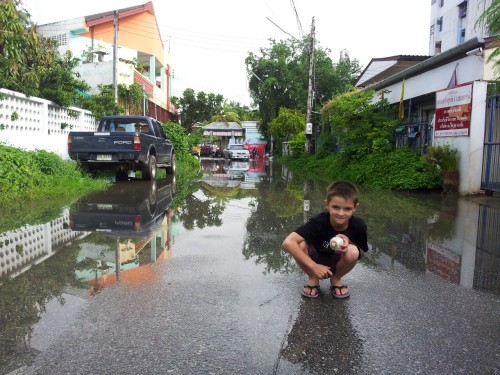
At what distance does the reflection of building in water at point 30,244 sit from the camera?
4.58 meters

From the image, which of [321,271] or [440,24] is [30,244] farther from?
[440,24]

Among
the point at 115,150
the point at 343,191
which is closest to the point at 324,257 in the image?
the point at 343,191

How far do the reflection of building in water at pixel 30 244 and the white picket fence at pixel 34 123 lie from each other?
5.34 metres

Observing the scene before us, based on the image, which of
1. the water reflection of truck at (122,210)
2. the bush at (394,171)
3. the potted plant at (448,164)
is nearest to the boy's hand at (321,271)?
the water reflection of truck at (122,210)

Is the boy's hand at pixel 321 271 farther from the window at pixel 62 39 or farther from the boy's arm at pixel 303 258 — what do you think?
the window at pixel 62 39

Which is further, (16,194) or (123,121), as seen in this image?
(123,121)

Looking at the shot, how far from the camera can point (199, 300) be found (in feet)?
12.0

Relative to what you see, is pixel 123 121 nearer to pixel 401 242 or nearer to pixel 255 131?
pixel 401 242

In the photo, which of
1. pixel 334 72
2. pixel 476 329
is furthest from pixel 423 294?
pixel 334 72

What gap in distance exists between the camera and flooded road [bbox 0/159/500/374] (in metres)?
2.66

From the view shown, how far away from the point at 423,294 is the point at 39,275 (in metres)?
3.54

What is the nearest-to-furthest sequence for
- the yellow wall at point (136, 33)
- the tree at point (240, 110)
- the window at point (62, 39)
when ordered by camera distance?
1. the window at point (62, 39)
2. the yellow wall at point (136, 33)
3. the tree at point (240, 110)

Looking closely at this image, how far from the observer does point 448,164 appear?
36.8ft

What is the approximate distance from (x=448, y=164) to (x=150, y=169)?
8.16 metres
